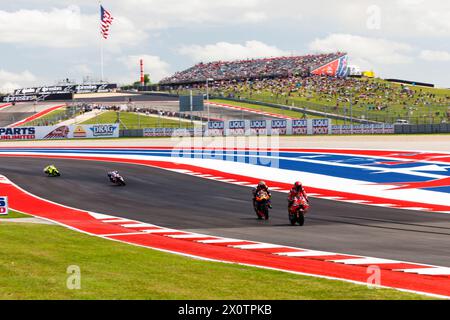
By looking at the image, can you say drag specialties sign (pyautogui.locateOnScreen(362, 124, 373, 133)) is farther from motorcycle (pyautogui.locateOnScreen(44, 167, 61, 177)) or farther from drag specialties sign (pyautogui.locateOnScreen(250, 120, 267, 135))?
motorcycle (pyautogui.locateOnScreen(44, 167, 61, 177))

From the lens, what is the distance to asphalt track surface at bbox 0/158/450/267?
46.4ft

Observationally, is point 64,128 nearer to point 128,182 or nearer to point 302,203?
point 128,182

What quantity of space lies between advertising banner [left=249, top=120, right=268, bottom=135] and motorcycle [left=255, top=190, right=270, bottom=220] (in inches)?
1687

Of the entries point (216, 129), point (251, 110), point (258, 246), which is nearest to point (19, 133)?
point (216, 129)

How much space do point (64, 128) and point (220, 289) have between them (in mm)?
65793

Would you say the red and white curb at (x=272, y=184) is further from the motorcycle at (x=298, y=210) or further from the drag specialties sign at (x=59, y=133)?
the drag specialties sign at (x=59, y=133)

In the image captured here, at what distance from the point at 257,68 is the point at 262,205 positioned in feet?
323

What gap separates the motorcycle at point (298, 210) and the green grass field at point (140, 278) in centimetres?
552

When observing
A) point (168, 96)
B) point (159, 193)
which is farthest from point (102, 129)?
point (159, 193)

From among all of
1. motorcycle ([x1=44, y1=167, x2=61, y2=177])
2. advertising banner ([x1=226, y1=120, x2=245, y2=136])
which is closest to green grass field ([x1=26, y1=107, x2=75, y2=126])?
advertising banner ([x1=226, y1=120, x2=245, y2=136])

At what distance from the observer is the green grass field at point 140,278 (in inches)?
321

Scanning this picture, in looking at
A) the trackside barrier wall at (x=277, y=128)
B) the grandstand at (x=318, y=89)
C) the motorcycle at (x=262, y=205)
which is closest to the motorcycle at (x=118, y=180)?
the motorcycle at (x=262, y=205)

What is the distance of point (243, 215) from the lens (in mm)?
19609

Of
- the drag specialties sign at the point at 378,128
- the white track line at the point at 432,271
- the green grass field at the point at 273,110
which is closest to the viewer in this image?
the white track line at the point at 432,271
